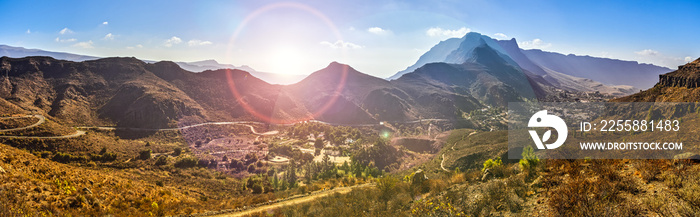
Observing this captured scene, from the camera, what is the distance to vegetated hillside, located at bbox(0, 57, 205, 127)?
64.3m

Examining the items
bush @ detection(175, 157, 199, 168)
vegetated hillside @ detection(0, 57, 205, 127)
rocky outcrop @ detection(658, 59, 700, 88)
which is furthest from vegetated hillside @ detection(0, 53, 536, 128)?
rocky outcrop @ detection(658, 59, 700, 88)

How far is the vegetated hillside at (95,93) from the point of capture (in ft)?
211

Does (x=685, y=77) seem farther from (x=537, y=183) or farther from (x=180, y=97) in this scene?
(x=180, y=97)

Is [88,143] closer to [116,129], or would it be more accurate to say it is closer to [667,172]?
[116,129]

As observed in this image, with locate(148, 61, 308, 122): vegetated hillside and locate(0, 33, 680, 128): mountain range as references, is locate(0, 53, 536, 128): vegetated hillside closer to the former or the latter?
locate(0, 33, 680, 128): mountain range

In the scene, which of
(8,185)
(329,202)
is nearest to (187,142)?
(8,185)

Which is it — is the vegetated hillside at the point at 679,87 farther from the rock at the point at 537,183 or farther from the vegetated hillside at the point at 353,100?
the vegetated hillside at the point at 353,100

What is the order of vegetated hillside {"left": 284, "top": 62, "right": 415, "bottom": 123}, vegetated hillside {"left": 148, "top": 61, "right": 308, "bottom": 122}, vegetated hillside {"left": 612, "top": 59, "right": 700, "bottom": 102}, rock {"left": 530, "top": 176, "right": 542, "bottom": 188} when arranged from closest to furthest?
rock {"left": 530, "top": 176, "right": 542, "bottom": 188}
vegetated hillside {"left": 612, "top": 59, "right": 700, "bottom": 102}
vegetated hillside {"left": 148, "top": 61, "right": 308, "bottom": 122}
vegetated hillside {"left": 284, "top": 62, "right": 415, "bottom": 123}

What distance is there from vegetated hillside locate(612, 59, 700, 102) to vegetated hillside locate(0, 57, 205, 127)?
11314 centimetres

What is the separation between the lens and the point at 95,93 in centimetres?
7894

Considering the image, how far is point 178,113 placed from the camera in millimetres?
84125

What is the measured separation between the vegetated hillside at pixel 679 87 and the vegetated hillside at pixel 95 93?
11314 cm

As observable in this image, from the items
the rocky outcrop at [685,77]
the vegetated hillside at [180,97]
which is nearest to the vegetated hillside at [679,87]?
the rocky outcrop at [685,77]

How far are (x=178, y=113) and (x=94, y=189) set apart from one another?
7686 centimetres
